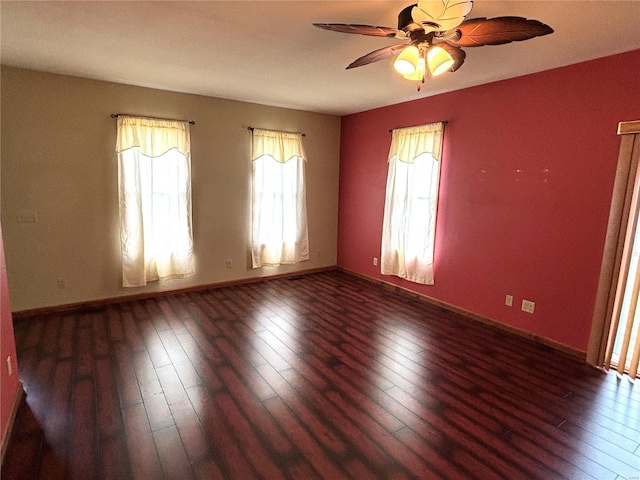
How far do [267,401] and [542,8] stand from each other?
294 centimetres

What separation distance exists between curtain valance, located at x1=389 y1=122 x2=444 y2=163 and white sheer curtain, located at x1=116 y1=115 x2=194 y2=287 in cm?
267

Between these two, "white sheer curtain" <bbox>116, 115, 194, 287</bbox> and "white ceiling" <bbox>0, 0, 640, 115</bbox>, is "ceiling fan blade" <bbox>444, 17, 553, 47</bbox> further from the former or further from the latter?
"white sheer curtain" <bbox>116, 115, 194, 287</bbox>

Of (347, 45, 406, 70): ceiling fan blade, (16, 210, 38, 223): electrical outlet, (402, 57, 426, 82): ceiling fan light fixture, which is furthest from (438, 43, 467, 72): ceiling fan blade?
(16, 210, 38, 223): electrical outlet

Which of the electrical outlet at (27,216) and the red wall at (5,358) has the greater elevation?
the electrical outlet at (27,216)

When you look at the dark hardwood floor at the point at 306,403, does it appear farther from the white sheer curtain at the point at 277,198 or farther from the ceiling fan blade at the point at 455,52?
the ceiling fan blade at the point at 455,52

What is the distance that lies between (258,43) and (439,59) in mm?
1417

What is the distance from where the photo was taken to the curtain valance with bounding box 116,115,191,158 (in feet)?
12.2

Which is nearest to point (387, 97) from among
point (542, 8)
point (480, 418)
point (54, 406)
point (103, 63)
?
point (542, 8)

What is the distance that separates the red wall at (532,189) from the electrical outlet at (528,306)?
4cm

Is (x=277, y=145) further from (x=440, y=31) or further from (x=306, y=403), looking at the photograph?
(x=306, y=403)

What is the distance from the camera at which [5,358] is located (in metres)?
1.98

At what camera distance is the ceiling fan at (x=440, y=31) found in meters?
1.52

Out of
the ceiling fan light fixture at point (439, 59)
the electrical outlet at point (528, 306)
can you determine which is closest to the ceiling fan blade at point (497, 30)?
the ceiling fan light fixture at point (439, 59)

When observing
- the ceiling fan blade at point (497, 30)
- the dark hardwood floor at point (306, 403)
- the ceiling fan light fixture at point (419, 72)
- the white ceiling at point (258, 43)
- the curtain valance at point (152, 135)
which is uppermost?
the white ceiling at point (258, 43)
